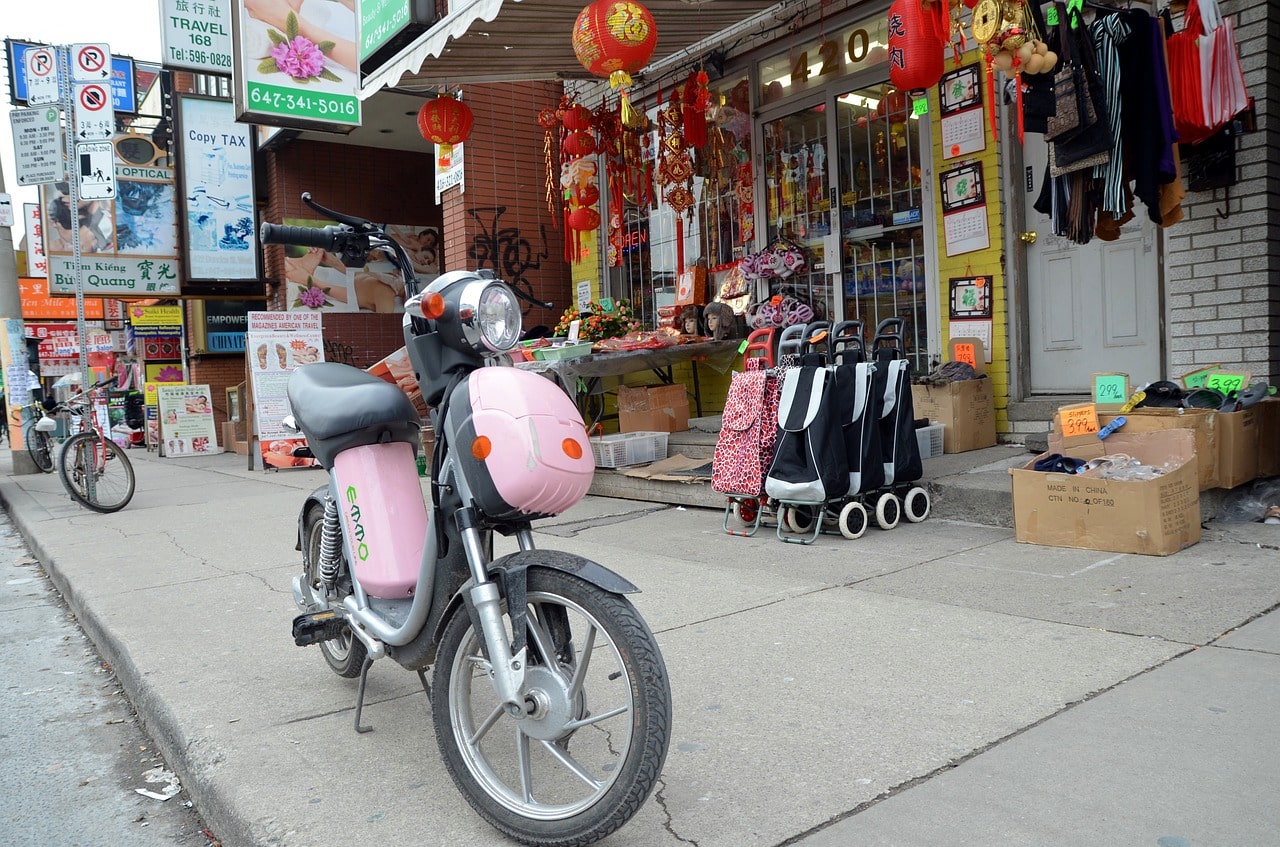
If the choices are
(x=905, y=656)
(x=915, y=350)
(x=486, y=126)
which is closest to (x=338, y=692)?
(x=905, y=656)

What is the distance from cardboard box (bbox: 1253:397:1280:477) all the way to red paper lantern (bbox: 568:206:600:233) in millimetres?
6266

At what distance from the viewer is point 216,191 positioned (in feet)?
46.6

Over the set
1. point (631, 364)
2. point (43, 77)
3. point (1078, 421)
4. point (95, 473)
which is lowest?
point (95, 473)

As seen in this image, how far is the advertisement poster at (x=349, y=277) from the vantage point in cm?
1475

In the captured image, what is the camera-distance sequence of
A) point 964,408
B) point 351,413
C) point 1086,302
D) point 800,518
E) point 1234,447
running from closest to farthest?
1. point 351,413
2. point 1234,447
3. point 800,518
4. point 964,408
5. point 1086,302

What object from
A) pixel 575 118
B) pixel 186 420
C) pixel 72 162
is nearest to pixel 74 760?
pixel 575 118

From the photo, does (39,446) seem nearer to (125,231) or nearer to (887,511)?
(125,231)

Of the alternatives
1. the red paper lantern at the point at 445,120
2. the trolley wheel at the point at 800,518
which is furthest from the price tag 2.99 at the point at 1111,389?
the red paper lantern at the point at 445,120

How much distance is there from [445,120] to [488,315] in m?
7.28

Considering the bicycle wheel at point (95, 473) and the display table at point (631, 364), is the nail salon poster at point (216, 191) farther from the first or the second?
the display table at point (631, 364)

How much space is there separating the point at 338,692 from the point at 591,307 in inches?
264

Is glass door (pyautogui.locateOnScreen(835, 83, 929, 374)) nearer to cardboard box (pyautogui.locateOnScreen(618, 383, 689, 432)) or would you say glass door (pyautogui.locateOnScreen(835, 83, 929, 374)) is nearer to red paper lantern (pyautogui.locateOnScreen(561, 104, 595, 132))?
cardboard box (pyautogui.locateOnScreen(618, 383, 689, 432))

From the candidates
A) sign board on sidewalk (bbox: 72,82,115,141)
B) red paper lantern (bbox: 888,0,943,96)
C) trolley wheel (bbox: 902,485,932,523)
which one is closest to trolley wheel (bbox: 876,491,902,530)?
trolley wheel (bbox: 902,485,932,523)

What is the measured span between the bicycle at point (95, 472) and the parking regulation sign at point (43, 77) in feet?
15.0
